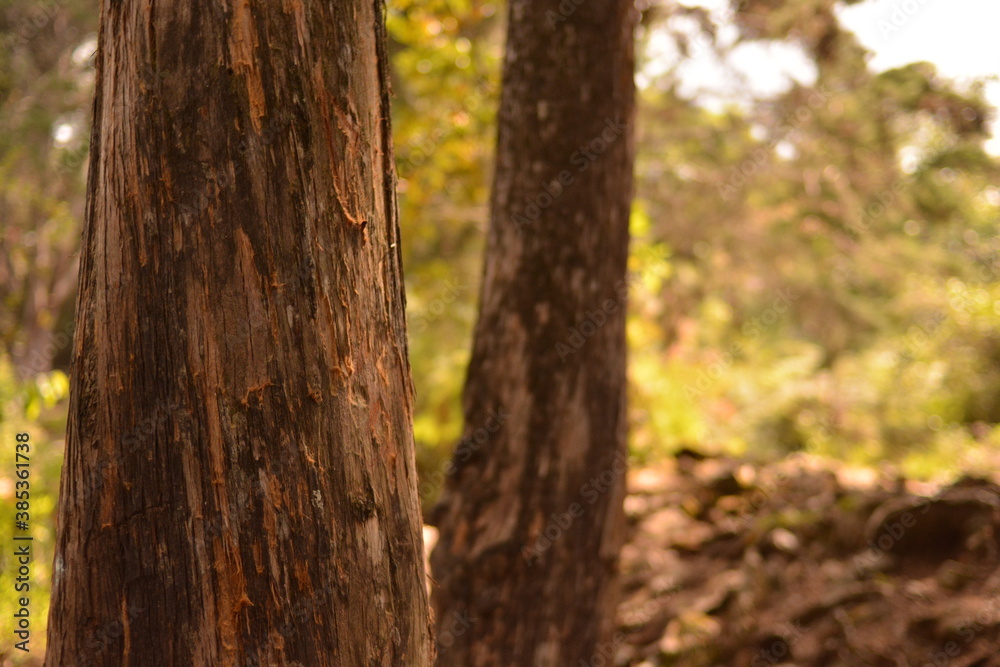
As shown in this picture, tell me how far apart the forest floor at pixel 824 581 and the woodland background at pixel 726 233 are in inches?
81.0

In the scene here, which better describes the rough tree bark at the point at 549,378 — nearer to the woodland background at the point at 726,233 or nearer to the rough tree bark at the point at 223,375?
the rough tree bark at the point at 223,375

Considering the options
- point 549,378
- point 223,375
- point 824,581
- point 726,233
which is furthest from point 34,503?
point 726,233

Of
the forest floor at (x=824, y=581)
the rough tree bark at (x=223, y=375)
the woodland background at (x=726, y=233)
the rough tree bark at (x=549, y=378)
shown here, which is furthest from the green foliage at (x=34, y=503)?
the forest floor at (x=824, y=581)

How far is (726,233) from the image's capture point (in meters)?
9.41

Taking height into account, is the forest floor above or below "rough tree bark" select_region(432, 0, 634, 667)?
below

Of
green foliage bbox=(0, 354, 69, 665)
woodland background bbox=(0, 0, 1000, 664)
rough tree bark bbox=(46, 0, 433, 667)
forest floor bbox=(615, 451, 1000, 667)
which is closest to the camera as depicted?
rough tree bark bbox=(46, 0, 433, 667)

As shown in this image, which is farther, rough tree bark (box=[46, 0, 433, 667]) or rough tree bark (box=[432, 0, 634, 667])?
rough tree bark (box=[432, 0, 634, 667])

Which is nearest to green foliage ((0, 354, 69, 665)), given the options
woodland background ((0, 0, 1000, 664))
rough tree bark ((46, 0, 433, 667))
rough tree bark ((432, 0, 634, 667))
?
woodland background ((0, 0, 1000, 664))

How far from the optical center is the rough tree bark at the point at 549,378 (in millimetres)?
2799

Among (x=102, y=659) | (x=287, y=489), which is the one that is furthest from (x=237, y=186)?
Answer: (x=102, y=659)

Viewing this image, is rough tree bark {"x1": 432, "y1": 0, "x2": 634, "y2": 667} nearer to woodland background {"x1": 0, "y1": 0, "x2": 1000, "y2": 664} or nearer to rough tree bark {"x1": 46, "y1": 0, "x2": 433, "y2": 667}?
rough tree bark {"x1": 46, "y1": 0, "x2": 433, "y2": 667}

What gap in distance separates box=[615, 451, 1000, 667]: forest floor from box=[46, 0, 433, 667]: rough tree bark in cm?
275

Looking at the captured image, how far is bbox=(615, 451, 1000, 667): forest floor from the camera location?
328 centimetres

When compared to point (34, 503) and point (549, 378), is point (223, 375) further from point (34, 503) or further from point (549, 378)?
point (34, 503)
